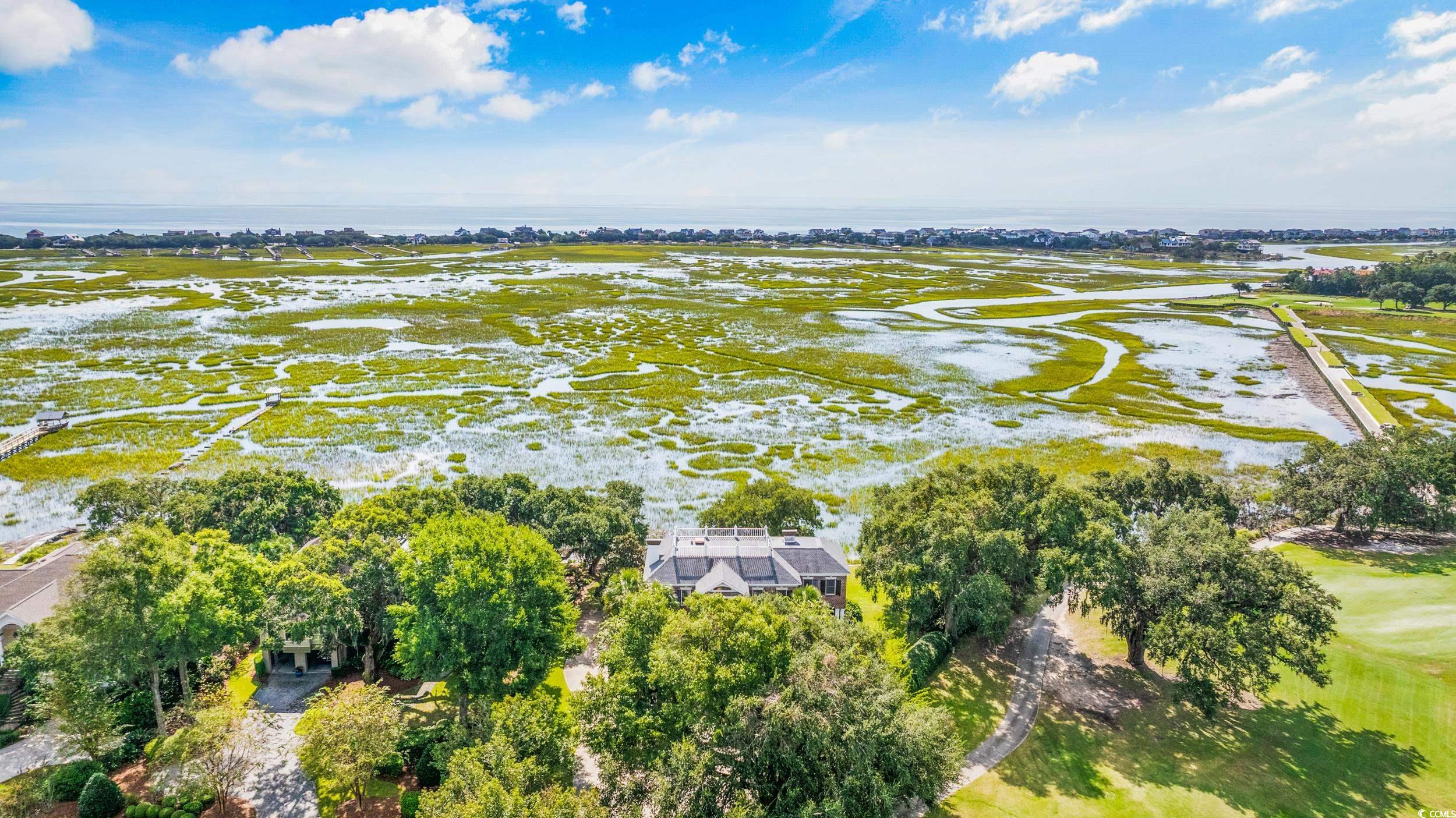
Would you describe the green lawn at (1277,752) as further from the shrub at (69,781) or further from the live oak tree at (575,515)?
the shrub at (69,781)

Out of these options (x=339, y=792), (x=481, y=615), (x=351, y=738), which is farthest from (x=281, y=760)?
(x=481, y=615)

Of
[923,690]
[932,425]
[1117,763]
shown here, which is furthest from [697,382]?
[1117,763]

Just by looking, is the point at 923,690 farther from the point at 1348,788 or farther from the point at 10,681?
the point at 10,681

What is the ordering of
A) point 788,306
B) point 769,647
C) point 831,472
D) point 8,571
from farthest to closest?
1. point 788,306
2. point 831,472
3. point 8,571
4. point 769,647

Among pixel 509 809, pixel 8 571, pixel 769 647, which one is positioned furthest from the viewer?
pixel 8 571

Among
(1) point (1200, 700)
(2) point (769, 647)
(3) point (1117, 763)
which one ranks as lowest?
(3) point (1117, 763)

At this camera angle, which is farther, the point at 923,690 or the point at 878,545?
the point at 878,545
